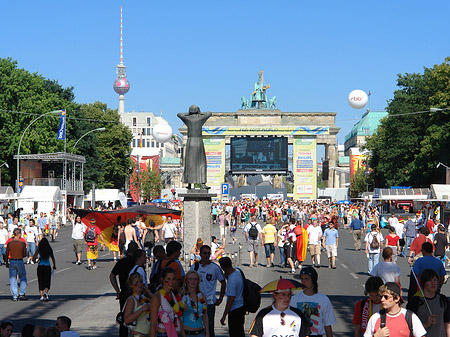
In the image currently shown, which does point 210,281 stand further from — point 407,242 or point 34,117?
point 34,117

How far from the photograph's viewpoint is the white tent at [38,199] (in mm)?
50472

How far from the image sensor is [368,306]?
7.50 m

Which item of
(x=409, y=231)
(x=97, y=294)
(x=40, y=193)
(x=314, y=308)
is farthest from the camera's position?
(x=40, y=193)

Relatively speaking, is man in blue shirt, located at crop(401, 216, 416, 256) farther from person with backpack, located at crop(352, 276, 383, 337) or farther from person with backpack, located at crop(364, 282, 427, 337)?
person with backpack, located at crop(364, 282, 427, 337)

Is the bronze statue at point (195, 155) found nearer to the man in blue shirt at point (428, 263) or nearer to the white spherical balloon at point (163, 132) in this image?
the man in blue shirt at point (428, 263)

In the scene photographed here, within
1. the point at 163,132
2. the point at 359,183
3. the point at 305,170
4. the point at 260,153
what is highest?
the point at 163,132

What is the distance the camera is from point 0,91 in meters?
64.5

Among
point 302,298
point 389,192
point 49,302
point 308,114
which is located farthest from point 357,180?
point 302,298

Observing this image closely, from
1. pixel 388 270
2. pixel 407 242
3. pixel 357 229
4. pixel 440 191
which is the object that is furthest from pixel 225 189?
pixel 388 270

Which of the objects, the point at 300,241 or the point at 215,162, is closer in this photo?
the point at 300,241

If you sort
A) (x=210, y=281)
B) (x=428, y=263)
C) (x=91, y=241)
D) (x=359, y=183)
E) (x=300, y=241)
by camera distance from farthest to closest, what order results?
(x=359, y=183) → (x=91, y=241) → (x=300, y=241) → (x=428, y=263) → (x=210, y=281)

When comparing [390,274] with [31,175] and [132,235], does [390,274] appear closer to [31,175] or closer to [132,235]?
[132,235]

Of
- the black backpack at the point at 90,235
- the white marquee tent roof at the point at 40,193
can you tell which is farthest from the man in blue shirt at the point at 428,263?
the white marquee tent roof at the point at 40,193

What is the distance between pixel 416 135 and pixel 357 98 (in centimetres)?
2156
